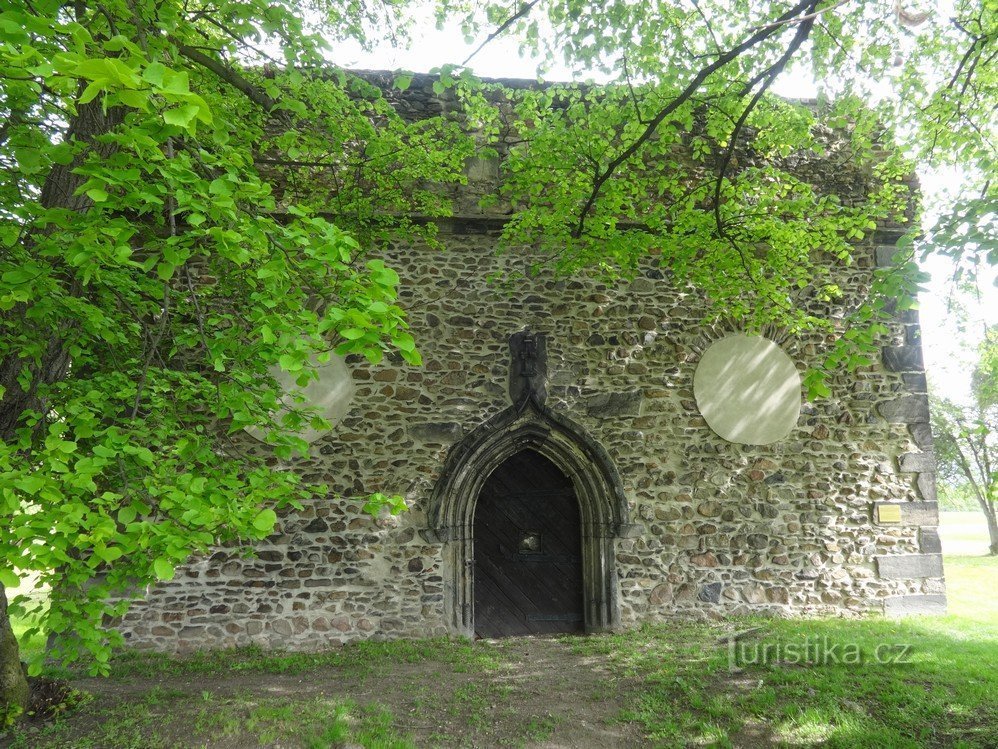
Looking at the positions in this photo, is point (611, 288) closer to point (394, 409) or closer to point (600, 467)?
point (600, 467)

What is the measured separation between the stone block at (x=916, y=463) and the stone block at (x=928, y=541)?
659 millimetres

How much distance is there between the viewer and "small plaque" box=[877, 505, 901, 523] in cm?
678

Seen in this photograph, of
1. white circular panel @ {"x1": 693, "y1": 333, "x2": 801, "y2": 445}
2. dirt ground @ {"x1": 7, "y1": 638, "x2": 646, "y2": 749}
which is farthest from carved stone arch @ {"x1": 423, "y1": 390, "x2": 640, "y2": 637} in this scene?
white circular panel @ {"x1": 693, "y1": 333, "x2": 801, "y2": 445}

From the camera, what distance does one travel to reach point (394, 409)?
6.43 m

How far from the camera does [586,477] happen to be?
21.6 feet

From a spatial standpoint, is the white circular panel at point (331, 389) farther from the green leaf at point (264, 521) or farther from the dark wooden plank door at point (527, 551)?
the green leaf at point (264, 521)

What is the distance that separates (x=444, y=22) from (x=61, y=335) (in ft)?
12.4

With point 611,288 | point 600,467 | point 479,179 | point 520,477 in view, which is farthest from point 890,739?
point 479,179

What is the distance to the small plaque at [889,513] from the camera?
6.78m

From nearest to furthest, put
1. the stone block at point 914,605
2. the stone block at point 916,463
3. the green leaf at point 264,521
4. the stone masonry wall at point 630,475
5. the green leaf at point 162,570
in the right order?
the green leaf at point 162,570 < the green leaf at point 264,521 < the stone masonry wall at point 630,475 < the stone block at point 914,605 < the stone block at point 916,463

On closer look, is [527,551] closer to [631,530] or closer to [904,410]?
[631,530]

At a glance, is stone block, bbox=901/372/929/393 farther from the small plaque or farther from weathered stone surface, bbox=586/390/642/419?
weathered stone surface, bbox=586/390/642/419

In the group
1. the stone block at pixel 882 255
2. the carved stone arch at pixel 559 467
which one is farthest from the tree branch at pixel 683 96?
the stone block at pixel 882 255

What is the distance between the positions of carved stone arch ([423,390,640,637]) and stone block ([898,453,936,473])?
10.7 feet
